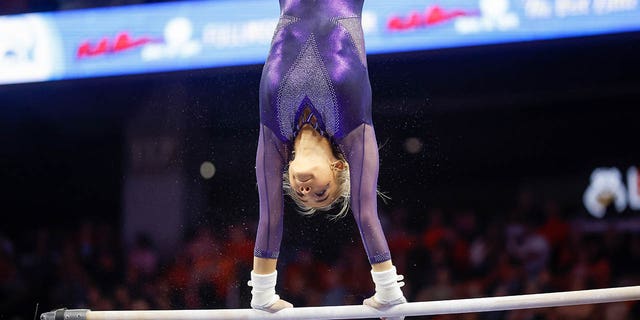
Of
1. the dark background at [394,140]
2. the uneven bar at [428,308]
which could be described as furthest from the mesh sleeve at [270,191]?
the dark background at [394,140]

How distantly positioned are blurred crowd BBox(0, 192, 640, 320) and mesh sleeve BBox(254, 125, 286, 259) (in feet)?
8.06

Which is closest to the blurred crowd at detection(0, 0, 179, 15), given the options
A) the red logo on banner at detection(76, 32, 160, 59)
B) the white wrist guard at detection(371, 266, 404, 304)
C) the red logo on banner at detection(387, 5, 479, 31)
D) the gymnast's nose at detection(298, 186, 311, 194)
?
the red logo on banner at detection(76, 32, 160, 59)

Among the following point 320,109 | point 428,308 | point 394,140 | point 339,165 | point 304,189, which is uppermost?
point 394,140

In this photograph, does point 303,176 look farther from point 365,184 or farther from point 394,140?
Result: point 394,140

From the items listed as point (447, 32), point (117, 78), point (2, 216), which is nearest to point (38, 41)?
point (117, 78)

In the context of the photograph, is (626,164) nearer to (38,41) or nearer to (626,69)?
(626,69)

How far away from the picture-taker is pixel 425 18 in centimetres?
481

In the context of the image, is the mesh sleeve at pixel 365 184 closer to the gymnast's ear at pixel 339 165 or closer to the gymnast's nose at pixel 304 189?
the gymnast's ear at pixel 339 165

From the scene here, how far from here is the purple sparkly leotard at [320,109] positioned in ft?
8.82

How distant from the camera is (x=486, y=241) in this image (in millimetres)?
5555

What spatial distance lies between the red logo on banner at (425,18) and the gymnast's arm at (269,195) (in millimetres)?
2326

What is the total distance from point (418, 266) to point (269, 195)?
2.85m

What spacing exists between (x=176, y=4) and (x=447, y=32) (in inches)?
80.0

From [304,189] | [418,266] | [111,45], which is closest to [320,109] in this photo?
[304,189]
